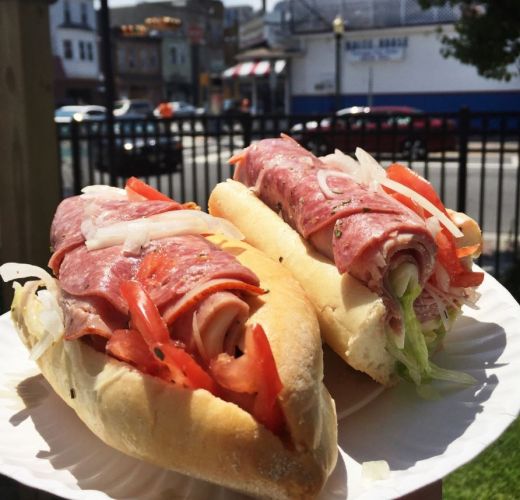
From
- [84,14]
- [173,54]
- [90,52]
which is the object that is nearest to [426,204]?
[90,52]

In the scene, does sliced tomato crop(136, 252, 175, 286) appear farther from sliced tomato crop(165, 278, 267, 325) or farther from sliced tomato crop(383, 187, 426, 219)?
sliced tomato crop(383, 187, 426, 219)

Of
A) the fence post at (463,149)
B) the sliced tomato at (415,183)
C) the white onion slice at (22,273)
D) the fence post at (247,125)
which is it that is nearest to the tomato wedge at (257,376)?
the white onion slice at (22,273)

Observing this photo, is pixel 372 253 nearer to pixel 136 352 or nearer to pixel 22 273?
pixel 136 352

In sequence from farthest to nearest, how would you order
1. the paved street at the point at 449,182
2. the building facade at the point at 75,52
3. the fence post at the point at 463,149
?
the building facade at the point at 75,52 < the paved street at the point at 449,182 < the fence post at the point at 463,149

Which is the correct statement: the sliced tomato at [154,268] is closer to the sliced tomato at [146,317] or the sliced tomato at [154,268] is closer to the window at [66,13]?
the sliced tomato at [146,317]

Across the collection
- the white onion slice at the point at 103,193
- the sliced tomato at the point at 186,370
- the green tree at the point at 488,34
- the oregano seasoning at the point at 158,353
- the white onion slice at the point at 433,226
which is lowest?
the sliced tomato at the point at 186,370

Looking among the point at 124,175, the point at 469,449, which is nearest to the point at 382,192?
the point at 469,449
